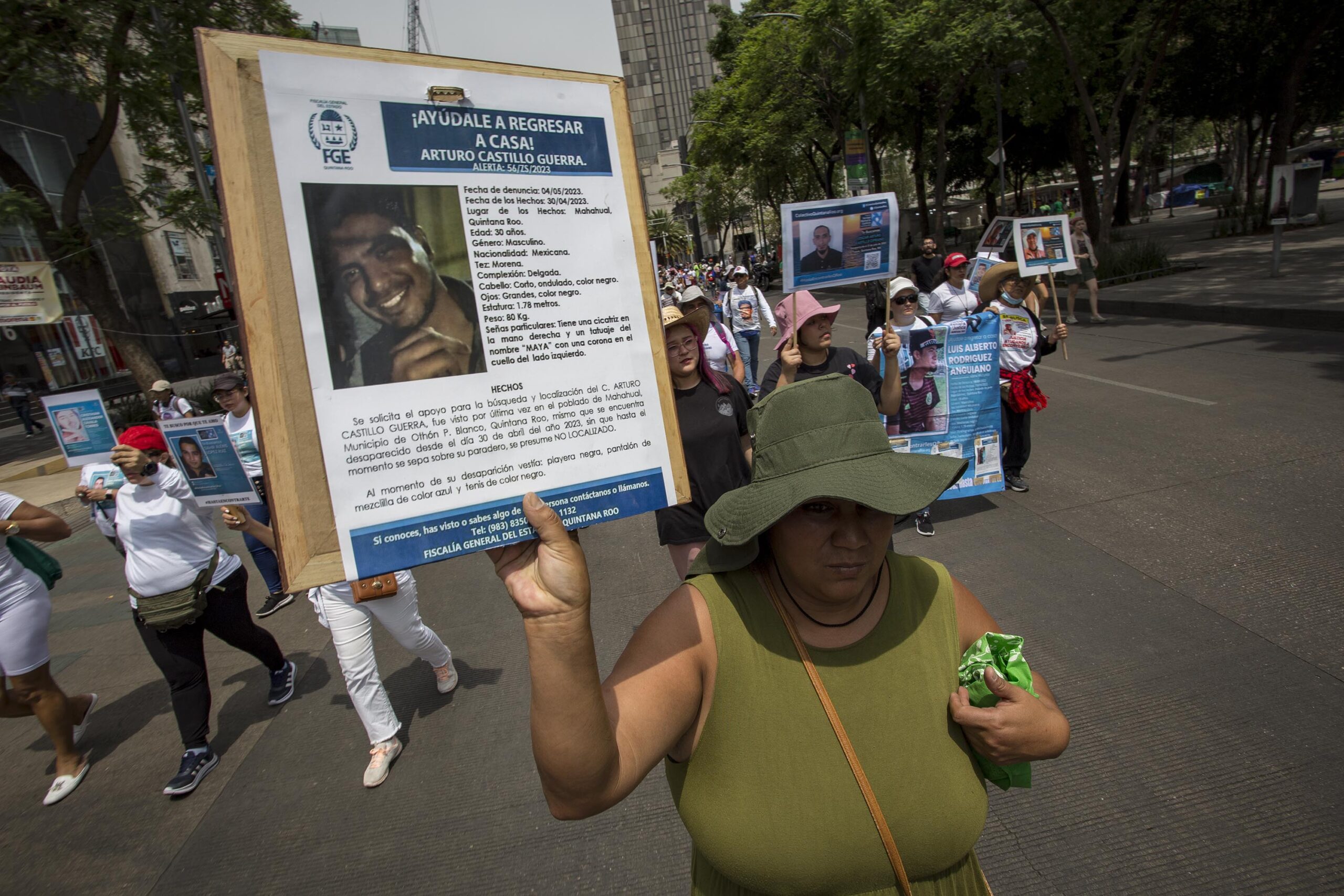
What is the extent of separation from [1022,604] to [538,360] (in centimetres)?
384

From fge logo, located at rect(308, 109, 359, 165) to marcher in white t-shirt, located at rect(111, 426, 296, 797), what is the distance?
135 inches

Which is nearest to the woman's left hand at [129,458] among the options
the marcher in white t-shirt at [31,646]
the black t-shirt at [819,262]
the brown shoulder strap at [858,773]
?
the marcher in white t-shirt at [31,646]

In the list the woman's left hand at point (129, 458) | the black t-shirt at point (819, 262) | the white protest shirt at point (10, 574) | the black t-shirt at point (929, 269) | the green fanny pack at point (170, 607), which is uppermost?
the black t-shirt at point (929, 269)

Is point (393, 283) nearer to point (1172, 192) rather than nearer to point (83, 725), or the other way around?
point (83, 725)

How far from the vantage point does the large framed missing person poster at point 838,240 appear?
3793mm

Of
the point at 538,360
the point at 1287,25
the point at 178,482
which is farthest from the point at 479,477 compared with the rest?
the point at 1287,25

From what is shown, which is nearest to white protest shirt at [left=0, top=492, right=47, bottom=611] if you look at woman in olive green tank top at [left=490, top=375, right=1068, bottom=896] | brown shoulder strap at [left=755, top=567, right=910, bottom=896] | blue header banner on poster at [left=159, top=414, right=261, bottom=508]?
blue header banner on poster at [left=159, top=414, right=261, bottom=508]

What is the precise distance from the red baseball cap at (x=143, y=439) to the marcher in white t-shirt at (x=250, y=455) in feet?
4.71

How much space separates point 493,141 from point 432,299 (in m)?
0.29

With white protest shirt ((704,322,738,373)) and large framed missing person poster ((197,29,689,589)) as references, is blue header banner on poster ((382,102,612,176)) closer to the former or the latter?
large framed missing person poster ((197,29,689,589))

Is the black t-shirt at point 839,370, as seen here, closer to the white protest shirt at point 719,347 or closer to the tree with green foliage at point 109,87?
the white protest shirt at point 719,347

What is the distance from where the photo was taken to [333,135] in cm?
110

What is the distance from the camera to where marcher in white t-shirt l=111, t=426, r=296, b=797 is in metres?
3.74

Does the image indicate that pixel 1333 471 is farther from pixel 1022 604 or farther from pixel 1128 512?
pixel 1022 604
